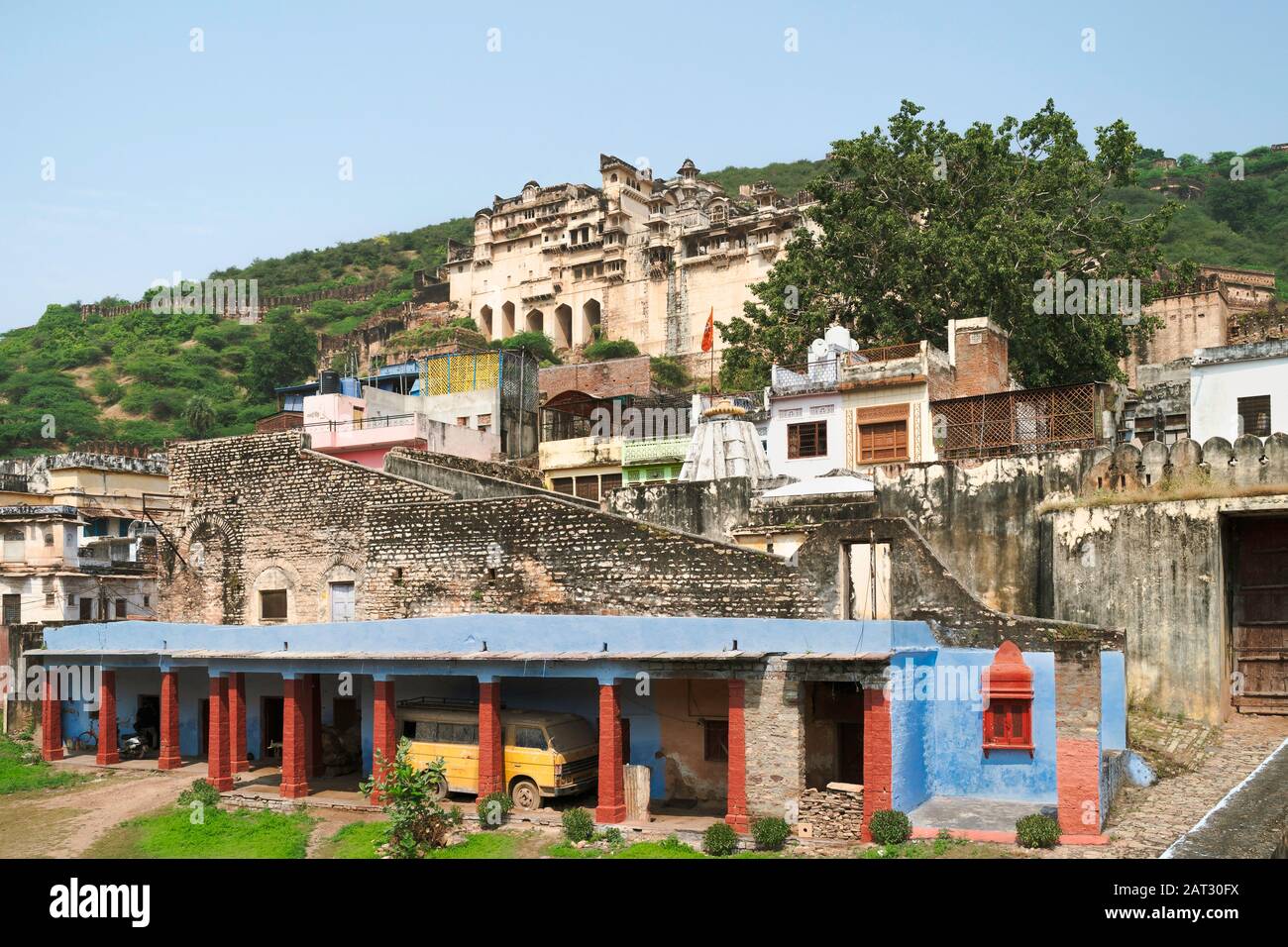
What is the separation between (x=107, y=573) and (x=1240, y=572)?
32.0m

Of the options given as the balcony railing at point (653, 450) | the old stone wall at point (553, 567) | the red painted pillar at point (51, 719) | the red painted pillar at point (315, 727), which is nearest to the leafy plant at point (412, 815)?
the red painted pillar at point (315, 727)

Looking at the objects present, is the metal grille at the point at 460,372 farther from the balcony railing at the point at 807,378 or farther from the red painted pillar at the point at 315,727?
the red painted pillar at the point at 315,727

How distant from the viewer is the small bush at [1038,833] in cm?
1442

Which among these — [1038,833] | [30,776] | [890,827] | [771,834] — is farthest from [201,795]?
[1038,833]

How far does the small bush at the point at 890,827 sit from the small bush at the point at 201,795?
1217 cm

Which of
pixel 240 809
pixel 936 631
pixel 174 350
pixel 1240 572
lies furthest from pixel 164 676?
pixel 174 350

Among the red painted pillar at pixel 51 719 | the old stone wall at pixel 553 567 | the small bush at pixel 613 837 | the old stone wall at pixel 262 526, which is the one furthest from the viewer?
the old stone wall at pixel 262 526

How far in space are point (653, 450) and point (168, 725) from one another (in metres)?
15.5

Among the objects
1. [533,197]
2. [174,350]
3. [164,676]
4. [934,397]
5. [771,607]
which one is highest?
[533,197]

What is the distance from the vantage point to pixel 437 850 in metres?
16.7

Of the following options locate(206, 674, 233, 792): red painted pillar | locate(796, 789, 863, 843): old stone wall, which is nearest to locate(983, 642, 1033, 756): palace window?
locate(796, 789, 863, 843): old stone wall

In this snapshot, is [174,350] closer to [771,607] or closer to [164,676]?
[164,676]

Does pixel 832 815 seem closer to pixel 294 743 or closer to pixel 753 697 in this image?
pixel 753 697

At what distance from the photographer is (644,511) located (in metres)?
26.2
